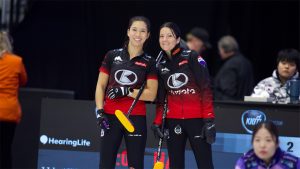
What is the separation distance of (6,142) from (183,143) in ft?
7.08

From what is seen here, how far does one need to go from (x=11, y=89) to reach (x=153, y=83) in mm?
1903

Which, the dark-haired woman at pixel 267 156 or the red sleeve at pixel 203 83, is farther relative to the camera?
the red sleeve at pixel 203 83

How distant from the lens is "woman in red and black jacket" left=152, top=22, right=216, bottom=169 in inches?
285

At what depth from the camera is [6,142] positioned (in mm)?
8383

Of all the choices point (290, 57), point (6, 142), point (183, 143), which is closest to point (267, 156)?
point (183, 143)

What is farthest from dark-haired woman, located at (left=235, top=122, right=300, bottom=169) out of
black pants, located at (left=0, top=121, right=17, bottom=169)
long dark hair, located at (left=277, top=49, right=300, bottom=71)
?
black pants, located at (left=0, top=121, right=17, bottom=169)

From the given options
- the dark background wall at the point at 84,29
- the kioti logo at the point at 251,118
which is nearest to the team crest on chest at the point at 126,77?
the kioti logo at the point at 251,118

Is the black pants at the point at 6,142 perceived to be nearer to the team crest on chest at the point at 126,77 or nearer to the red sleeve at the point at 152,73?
the team crest on chest at the point at 126,77

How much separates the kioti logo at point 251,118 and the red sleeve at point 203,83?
0.89 meters

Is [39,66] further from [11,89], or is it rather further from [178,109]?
[178,109]

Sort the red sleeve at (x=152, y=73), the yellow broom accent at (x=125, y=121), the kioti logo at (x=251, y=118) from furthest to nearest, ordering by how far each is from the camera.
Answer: the kioti logo at (x=251, y=118)
the red sleeve at (x=152, y=73)
the yellow broom accent at (x=125, y=121)

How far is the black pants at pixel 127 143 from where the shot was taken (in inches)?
283

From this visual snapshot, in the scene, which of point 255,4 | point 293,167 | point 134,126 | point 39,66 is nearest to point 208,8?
point 255,4

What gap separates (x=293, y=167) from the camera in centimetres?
612
